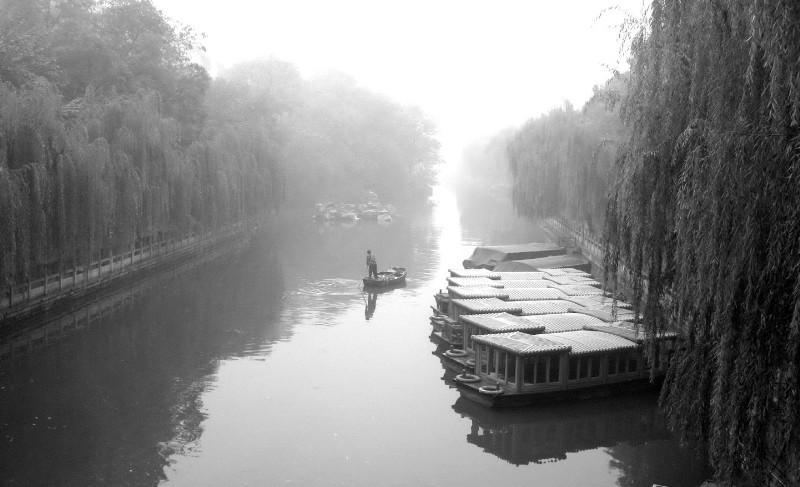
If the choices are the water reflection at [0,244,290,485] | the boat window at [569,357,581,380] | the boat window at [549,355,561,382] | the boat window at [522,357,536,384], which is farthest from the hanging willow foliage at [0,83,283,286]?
the boat window at [569,357,581,380]

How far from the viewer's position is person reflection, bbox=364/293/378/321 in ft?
92.9

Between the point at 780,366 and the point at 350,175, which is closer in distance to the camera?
the point at 780,366

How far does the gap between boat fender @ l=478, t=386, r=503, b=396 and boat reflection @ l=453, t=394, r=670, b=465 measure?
478mm

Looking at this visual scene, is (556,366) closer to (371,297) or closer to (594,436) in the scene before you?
(594,436)

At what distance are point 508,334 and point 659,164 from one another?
7.30 metres

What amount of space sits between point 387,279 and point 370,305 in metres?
3.64

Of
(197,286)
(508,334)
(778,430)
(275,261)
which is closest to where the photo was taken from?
(778,430)

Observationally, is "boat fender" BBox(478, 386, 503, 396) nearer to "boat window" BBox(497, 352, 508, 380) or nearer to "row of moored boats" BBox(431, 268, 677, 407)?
"row of moored boats" BBox(431, 268, 677, 407)

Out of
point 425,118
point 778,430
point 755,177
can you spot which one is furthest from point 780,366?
point 425,118

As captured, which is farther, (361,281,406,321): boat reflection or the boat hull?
(361,281,406,321): boat reflection

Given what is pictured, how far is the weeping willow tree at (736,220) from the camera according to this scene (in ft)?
25.7

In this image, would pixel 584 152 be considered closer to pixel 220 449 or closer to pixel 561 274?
pixel 561 274

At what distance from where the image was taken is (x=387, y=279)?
33469 millimetres

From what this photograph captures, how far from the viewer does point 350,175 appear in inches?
3125
